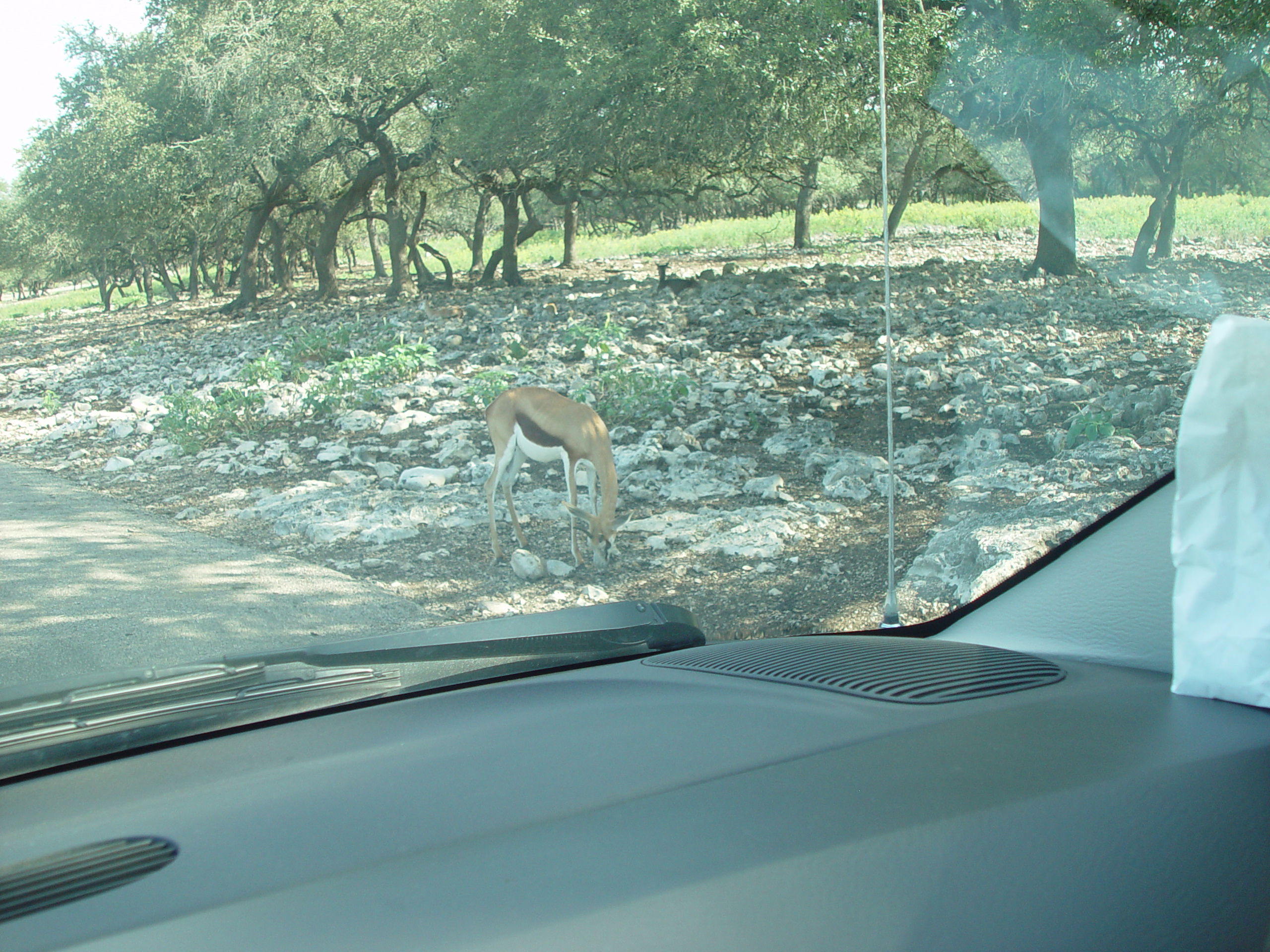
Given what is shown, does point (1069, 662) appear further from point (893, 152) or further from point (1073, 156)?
point (893, 152)

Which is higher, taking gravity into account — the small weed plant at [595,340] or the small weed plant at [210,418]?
the small weed plant at [595,340]

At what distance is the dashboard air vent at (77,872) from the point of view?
2.86 feet

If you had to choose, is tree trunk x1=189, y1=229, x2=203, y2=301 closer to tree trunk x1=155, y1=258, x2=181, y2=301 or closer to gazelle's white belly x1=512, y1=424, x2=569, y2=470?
tree trunk x1=155, y1=258, x2=181, y2=301

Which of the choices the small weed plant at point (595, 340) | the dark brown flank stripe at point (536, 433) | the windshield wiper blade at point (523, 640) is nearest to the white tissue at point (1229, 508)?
the windshield wiper blade at point (523, 640)

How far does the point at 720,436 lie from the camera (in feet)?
20.0

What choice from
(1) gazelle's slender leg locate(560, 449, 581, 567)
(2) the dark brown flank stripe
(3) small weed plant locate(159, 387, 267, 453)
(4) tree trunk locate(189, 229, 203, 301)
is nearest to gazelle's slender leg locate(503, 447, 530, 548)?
(2) the dark brown flank stripe

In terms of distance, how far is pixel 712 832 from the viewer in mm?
956

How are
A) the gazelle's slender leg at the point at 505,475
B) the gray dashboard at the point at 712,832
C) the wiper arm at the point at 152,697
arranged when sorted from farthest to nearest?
the gazelle's slender leg at the point at 505,475, the wiper arm at the point at 152,697, the gray dashboard at the point at 712,832

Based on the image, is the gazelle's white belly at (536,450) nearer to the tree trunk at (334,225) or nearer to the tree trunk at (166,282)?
the tree trunk at (166,282)

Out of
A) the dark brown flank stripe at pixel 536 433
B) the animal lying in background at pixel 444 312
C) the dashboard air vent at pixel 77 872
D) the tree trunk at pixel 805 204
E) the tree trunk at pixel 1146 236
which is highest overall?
the tree trunk at pixel 805 204

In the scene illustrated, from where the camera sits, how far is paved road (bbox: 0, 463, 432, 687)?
2.80 meters

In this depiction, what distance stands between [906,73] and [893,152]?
1.60ft

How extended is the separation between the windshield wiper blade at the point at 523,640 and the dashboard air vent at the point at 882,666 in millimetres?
68

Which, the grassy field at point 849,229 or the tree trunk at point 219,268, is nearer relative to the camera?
the grassy field at point 849,229
